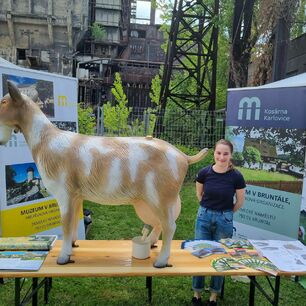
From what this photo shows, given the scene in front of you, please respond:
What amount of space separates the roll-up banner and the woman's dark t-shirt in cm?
181

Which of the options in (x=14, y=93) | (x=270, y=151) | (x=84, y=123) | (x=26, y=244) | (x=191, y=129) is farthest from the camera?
(x=191, y=129)

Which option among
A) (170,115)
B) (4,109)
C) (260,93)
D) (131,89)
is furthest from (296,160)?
(131,89)

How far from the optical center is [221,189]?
2.85m

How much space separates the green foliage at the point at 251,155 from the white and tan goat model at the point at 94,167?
5.45 feet

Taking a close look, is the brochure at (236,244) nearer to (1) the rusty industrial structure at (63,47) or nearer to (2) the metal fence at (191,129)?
(2) the metal fence at (191,129)

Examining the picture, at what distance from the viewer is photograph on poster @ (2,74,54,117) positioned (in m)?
3.46

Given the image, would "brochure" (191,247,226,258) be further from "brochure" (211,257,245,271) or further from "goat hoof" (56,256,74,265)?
"goat hoof" (56,256,74,265)

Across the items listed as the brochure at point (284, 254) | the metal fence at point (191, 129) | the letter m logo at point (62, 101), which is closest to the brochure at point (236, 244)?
the brochure at point (284, 254)

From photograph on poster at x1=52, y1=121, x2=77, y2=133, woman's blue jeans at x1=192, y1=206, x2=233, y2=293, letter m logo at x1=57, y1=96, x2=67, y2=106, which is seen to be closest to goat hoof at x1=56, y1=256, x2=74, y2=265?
woman's blue jeans at x1=192, y1=206, x2=233, y2=293

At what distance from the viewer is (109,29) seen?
2881 cm

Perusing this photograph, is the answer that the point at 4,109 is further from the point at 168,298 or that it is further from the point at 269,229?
the point at 269,229

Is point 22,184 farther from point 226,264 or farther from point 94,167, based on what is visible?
point 226,264

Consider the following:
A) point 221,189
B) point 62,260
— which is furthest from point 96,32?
point 62,260

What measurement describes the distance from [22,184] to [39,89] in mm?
996
